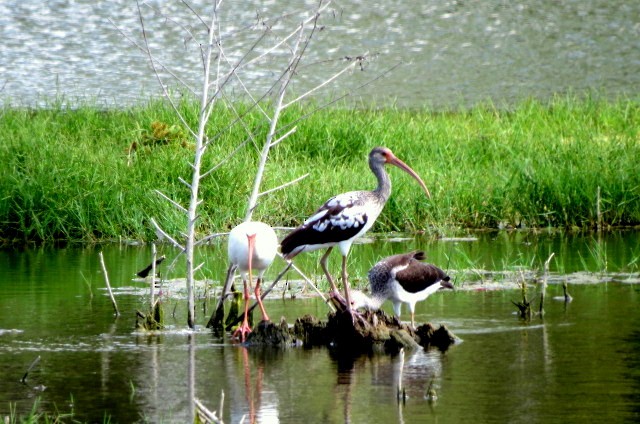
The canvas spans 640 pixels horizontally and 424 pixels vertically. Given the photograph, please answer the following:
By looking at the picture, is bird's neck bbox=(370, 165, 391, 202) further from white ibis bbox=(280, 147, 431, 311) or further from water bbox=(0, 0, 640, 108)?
water bbox=(0, 0, 640, 108)

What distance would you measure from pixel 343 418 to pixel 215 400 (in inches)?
31.9

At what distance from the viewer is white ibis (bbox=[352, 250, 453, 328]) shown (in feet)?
31.5

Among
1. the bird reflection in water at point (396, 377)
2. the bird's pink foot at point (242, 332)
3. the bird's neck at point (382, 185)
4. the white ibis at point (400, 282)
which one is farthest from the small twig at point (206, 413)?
the bird's neck at point (382, 185)

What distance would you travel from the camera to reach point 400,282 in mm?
9625

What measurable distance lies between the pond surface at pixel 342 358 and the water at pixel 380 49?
1025 centimetres

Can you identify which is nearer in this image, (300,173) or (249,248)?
(249,248)

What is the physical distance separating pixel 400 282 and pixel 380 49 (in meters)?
17.9

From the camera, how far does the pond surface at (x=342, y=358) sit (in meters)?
7.44

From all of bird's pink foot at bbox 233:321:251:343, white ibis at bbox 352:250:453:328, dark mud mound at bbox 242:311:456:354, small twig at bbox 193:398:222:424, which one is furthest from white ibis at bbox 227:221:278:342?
small twig at bbox 193:398:222:424

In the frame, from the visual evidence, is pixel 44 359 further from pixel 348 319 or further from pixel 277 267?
pixel 277 267

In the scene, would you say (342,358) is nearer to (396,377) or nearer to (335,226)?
(396,377)

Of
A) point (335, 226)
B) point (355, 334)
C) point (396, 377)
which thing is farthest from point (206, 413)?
point (335, 226)

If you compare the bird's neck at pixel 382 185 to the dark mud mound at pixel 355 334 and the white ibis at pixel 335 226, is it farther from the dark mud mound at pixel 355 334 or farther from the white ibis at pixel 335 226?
the dark mud mound at pixel 355 334

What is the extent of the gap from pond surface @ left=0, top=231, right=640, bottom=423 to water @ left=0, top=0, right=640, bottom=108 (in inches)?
403
